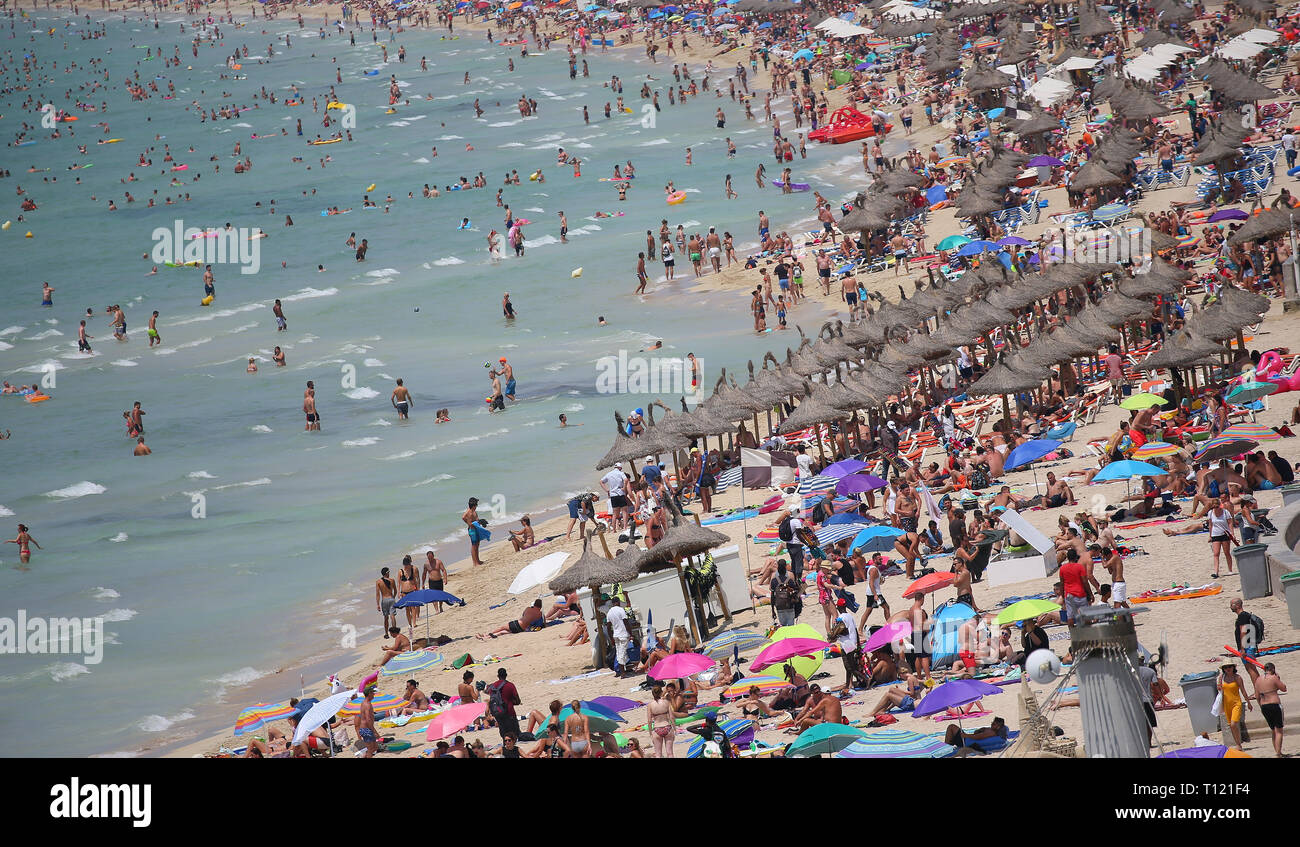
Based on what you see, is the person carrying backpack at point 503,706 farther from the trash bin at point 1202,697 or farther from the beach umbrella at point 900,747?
the trash bin at point 1202,697

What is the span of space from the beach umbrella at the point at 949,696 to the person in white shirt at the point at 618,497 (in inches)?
412

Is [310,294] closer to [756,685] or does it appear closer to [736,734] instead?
[756,685]

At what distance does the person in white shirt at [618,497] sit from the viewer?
21281 mm

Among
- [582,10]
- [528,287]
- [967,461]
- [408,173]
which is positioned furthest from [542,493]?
[582,10]

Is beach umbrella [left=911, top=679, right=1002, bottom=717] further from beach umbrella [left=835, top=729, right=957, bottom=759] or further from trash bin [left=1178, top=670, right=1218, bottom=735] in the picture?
trash bin [left=1178, top=670, right=1218, bottom=735]

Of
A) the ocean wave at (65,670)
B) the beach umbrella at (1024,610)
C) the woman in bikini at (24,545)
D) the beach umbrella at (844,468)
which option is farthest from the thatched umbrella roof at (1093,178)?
the woman in bikini at (24,545)

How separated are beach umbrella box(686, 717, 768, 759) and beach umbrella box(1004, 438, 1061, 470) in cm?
717

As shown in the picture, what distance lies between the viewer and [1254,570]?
11984 mm

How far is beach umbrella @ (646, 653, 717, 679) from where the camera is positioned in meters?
12.8

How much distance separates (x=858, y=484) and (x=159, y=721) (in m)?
9.75

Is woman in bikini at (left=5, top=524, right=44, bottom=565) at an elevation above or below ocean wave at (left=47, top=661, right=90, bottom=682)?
Result: below

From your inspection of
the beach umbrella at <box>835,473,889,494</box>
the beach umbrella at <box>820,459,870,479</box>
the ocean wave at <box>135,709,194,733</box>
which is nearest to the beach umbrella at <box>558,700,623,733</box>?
the beach umbrella at <box>835,473,889,494</box>

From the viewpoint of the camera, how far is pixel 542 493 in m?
25.2

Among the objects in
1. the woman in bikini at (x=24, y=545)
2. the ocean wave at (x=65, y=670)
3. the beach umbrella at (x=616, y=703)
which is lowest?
the woman in bikini at (x=24, y=545)
